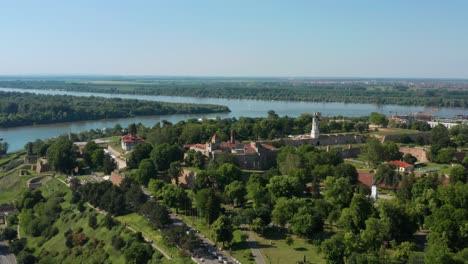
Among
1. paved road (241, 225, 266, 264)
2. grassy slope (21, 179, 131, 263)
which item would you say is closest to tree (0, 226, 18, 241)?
grassy slope (21, 179, 131, 263)

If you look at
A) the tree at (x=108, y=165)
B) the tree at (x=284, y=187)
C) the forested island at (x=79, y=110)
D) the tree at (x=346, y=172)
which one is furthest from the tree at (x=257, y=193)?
the forested island at (x=79, y=110)

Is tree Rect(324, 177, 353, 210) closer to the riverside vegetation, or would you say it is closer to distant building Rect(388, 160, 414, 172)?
the riverside vegetation

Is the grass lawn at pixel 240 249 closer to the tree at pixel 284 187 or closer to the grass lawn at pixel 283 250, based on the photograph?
the grass lawn at pixel 283 250

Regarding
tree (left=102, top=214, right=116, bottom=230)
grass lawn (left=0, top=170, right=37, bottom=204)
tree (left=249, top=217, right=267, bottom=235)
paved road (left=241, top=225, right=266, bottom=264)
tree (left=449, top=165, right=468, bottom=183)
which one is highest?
tree (left=449, top=165, right=468, bottom=183)

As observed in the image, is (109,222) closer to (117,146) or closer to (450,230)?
(450,230)

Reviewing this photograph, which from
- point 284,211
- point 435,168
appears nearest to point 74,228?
point 284,211

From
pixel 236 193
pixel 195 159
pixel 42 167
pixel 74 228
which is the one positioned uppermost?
pixel 195 159

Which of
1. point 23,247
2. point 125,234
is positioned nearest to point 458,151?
point 125,234
